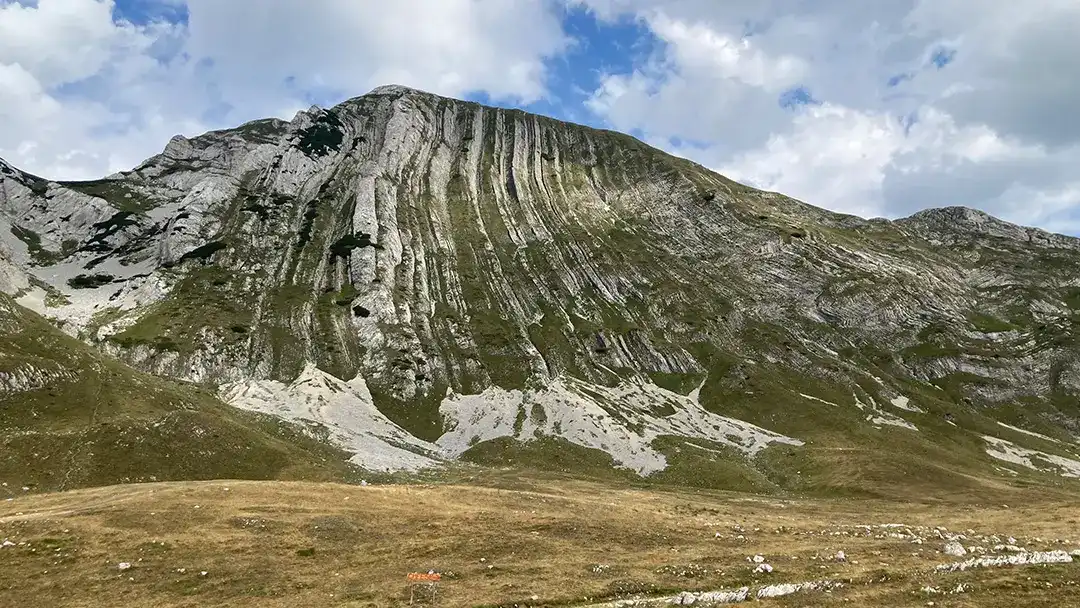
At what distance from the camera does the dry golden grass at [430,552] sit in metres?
29.7

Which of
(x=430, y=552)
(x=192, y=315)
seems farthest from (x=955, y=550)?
(x=192, y=315)

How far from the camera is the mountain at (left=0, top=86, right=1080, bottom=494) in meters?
112

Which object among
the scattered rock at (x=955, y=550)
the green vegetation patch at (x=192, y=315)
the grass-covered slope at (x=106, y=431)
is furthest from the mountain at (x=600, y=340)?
the scattered rock at (x=955, y=550)

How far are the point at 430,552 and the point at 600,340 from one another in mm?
124636

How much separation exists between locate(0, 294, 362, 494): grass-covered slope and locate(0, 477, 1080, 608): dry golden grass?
1683 cm

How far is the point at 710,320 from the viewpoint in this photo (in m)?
171

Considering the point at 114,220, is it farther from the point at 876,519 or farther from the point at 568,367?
the point at 876,519

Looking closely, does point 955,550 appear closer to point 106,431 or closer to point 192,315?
point 106,431

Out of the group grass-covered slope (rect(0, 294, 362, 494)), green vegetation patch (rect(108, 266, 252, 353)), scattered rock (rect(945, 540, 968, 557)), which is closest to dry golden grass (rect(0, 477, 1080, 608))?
scattered rock (rect(945, 540, 968, 557))

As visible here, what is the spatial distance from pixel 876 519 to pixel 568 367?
90446 millimetres

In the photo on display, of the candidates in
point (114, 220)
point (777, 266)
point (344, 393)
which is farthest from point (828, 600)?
point (114, 220)

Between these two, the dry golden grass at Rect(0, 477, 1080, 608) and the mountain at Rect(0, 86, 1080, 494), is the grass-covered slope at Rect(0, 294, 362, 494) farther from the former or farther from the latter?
the dry golden grass at Rect(0, 477, 1080, 608)

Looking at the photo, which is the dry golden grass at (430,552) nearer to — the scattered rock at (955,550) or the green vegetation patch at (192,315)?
the scattered rock at (955,550)

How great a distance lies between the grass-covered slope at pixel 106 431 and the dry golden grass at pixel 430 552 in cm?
1683
